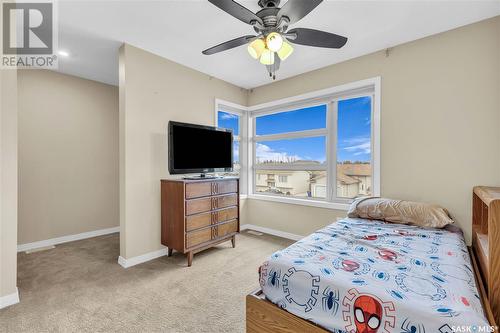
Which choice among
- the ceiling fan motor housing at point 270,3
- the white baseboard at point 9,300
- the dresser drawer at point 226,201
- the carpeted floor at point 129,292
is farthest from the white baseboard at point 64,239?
the ceiling fan motor housing at point 270,3

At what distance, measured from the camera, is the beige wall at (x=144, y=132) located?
9.00 feet

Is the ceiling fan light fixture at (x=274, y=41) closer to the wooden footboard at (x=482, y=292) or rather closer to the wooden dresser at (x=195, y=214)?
the wooden dresser at (x=195, y=214)

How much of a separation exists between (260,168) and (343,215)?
1.76 meters

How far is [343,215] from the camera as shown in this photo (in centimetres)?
318

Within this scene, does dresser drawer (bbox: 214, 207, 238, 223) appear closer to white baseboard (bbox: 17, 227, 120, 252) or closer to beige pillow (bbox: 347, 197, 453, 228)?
beige pillow (bbox: 347, 197, 453, 228)

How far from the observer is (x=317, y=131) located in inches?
143

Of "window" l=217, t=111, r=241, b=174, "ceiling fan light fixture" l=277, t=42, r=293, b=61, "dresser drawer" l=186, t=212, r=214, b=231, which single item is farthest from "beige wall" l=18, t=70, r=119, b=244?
"ceiling fan light fixture" l=277, t=42, r=293, b=61

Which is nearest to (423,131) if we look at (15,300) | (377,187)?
(377,187)

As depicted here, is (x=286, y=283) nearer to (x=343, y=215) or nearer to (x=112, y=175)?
(x=343, y=215)

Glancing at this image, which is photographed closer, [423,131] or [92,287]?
[92,287]

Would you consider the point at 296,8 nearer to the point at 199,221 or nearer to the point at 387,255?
the point at 387,255

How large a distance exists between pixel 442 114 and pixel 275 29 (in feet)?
6.76

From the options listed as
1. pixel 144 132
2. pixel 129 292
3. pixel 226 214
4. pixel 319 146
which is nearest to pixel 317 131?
pixel 319 146

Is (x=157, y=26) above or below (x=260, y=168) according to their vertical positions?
above
